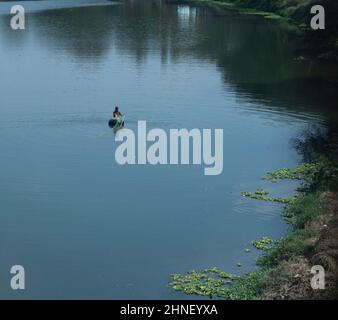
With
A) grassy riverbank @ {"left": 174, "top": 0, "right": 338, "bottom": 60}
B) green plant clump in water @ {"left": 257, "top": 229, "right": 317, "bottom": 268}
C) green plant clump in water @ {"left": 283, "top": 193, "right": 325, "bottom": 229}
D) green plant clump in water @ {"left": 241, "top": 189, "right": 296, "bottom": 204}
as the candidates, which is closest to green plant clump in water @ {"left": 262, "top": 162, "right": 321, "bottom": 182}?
green plant clump in water @ {"left": 241, "top": 189, "right": 296, "bottom": 204}

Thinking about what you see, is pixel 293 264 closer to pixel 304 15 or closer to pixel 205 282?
pixel 205 282

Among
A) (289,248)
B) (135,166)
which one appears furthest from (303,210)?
(135,166)

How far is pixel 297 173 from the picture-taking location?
32844mm

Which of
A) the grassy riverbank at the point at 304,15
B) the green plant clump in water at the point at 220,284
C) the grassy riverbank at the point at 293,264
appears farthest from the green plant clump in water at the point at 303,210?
the grassy riverbank at the point at 304,15

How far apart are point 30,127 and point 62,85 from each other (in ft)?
39.6

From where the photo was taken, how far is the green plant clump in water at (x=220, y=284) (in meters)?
20.3

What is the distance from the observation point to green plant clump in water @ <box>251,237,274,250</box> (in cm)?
2462

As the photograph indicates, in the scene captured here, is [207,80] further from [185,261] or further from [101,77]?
[185,261]

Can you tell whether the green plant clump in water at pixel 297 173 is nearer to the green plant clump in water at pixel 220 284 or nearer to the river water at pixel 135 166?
the river water at pixel 135 166

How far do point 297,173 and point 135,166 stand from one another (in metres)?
8.82

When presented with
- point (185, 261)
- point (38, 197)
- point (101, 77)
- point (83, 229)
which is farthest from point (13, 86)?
point (185, 261)

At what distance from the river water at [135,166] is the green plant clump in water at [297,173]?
2.92 feet

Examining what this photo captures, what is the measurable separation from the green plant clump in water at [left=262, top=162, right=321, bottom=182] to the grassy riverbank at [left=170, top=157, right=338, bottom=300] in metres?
3.97

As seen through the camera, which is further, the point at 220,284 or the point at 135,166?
the point at 135,166
